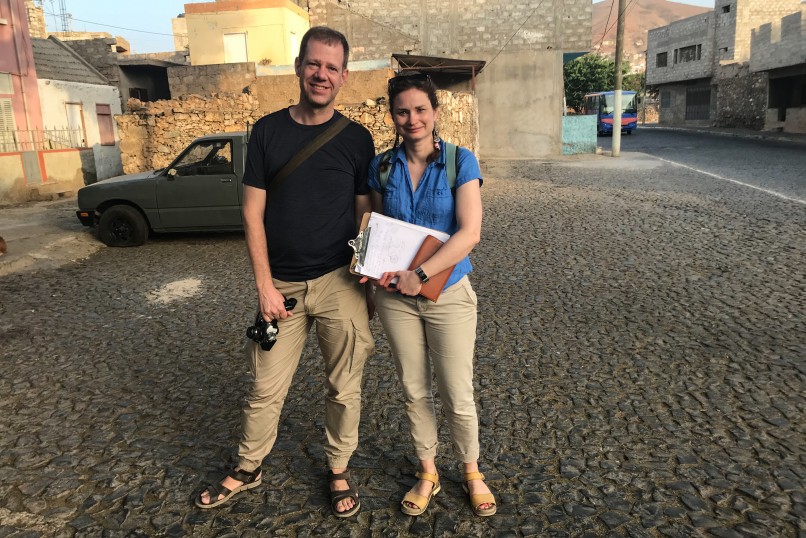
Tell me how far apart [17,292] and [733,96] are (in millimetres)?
45723

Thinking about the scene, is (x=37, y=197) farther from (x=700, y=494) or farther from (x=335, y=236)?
(x=700, y=494)

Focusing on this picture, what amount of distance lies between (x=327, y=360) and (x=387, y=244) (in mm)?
657

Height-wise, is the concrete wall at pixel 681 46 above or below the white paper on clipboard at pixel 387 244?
→ above

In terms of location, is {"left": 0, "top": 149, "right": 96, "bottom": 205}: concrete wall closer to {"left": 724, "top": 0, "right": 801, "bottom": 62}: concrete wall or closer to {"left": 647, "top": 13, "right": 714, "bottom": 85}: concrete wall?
{"left": 724, "top": 0, "right": 801, "bottom": 62}: concrete wall

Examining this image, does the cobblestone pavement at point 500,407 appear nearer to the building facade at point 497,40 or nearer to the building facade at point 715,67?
the building facade at point 497,40

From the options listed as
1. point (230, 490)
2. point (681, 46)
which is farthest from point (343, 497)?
point (681, 46)

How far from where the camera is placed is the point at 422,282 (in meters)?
2.53

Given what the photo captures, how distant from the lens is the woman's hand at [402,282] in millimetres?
2520

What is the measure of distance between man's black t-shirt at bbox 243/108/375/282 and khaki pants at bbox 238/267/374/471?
0.09 metres

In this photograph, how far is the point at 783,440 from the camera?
3289 millimetres

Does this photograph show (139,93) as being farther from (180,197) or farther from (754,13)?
(754,13)

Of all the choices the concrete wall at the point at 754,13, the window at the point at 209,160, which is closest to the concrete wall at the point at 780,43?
the concrete wall at the point at 754,13

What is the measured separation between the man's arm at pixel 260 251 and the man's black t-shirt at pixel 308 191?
4cm

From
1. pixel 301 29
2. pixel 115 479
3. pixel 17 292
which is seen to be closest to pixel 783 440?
pixel 115 479
